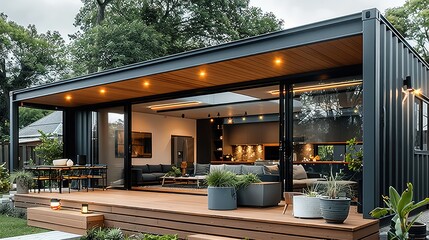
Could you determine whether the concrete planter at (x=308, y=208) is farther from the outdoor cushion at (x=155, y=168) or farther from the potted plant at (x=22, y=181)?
the outdoor cushion at (x=155, y=168)

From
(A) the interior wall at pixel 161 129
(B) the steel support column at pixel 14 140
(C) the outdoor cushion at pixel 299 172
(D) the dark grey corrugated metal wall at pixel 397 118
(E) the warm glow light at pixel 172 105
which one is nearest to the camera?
(D) the dark grey corrugated metal wall at pixel 397 118

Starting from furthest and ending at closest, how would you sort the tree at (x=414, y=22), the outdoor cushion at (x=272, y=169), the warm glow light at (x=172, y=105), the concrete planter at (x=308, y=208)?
the tree at (x=414, y=22) < the warm glow light at (x=172, y=105) < the outdoor cushion at (x=272, y=169) < the concrete planter at (x=308, y=208)

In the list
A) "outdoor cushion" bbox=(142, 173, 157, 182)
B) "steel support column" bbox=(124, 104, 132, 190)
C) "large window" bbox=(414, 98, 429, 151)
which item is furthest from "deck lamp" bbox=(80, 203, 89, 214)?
"outdoor cushion" bbox=(142, 173, 157, 182)

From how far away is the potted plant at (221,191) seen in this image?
6387 mm

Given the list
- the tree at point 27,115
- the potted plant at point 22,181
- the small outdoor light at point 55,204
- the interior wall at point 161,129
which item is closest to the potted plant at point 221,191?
the small outdoor light at point 55,204

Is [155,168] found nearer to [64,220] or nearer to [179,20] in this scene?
[64,220]

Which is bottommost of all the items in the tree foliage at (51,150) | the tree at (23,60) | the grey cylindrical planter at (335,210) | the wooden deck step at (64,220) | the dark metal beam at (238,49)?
the wooden deck step at (64,220)

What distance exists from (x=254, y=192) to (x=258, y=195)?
3.7 inches

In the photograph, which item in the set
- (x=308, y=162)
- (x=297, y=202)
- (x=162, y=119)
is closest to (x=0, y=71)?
(x=162, y=119)

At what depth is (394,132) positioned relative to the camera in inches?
239

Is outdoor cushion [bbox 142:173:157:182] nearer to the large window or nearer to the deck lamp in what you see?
the deck lamp

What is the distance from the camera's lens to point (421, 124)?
816 cm

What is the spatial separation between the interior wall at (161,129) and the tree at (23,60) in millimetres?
11656

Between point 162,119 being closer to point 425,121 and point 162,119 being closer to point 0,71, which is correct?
point 425,121
